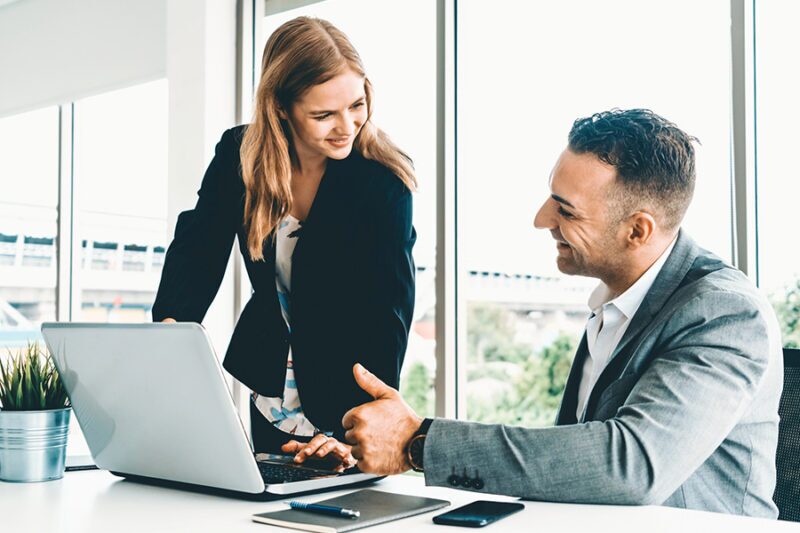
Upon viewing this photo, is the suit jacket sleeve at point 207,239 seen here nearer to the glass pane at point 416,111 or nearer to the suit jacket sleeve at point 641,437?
the suit jacket sleeve at point 641,437

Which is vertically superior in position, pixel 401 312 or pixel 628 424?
pixel 401 312

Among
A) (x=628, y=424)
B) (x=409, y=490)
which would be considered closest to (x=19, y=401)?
(x=409, y=490)

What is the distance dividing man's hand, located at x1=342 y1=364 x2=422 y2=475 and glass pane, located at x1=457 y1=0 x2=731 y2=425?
5.58ft

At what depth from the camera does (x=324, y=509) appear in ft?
3.41

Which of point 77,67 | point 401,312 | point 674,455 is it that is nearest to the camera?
point 674,455

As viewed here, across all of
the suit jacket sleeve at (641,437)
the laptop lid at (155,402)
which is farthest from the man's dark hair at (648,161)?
the laptop lid at (155,402)

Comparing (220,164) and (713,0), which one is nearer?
(220,164)

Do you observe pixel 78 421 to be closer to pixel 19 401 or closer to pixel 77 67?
pixel 19 401

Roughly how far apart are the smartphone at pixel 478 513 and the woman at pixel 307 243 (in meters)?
0.60

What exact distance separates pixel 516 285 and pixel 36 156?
11.9 ft

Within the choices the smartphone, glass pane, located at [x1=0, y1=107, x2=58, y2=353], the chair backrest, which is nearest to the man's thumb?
the smartphone

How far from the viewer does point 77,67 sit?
4.86 meters

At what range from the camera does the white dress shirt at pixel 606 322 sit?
144 centimetres

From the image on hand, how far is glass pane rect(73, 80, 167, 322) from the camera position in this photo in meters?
4.63
